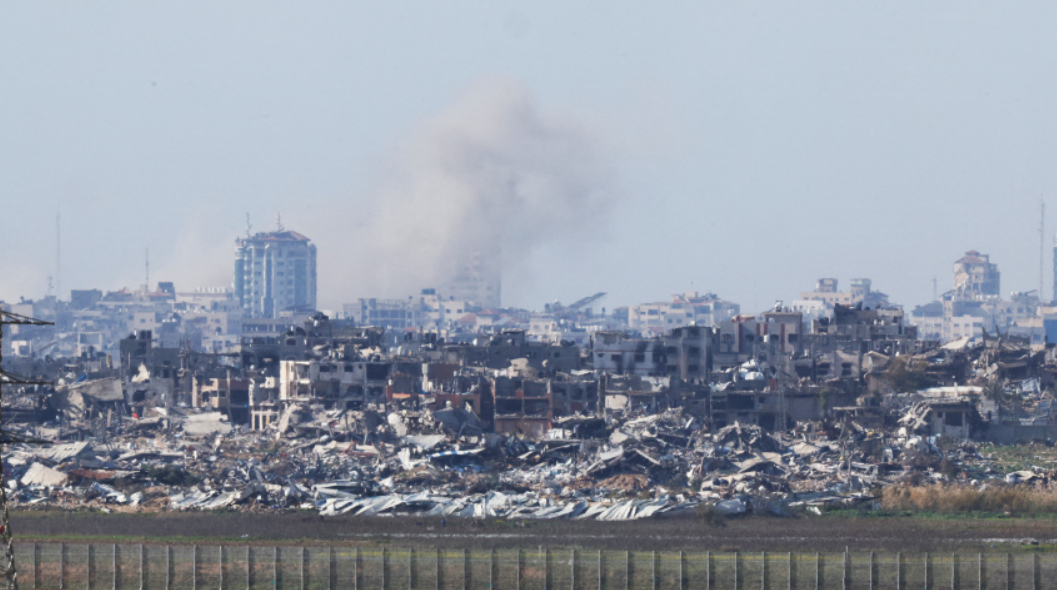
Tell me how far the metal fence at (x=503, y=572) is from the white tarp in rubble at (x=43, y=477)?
2234cm

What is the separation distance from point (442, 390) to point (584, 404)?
7.83m

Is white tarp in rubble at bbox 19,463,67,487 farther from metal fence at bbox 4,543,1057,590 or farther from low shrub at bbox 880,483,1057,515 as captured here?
low shrub at bbox 880,483,1057,515

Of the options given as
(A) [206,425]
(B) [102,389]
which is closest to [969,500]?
(A) [206,425]

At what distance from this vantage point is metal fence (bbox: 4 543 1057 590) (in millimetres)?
33844

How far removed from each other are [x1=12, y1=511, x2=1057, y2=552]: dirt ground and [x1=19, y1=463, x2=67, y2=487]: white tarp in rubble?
8482mm

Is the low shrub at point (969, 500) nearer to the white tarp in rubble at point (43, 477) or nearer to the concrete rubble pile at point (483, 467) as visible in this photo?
the concrete rubble pile at point (483, 467)

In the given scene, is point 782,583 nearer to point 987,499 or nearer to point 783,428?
point 987,499

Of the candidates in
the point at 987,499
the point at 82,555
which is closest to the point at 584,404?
the point at 987,499

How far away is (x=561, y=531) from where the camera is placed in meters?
44.7

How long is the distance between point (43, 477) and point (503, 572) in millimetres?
28272

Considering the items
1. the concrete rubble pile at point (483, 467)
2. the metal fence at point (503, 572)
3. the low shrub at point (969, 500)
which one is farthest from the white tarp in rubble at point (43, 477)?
the low shrub at point (969, 500)

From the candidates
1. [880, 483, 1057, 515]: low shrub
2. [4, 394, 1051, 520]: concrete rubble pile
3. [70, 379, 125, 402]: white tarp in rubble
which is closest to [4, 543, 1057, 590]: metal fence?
[4, 394, 1051, 520]: concrete rubble pile

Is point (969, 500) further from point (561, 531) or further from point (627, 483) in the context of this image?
point (561, 531)

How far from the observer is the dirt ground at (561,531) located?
138 feet
